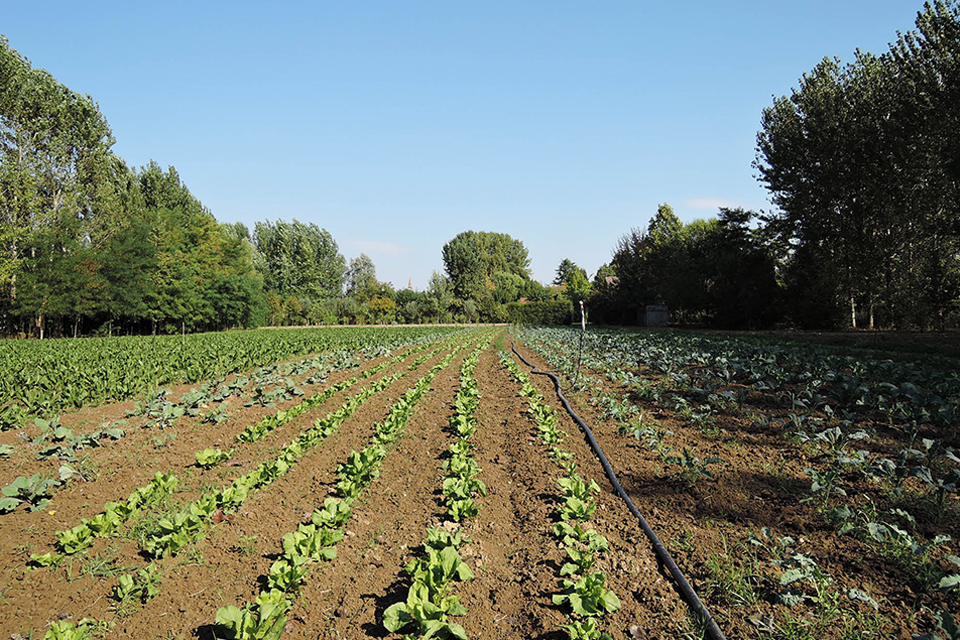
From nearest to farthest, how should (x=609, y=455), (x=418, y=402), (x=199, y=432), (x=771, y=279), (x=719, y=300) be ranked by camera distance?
(x=609, y=455) < (x=199, y=432) < (x=418, y=402) < (x=771, y=279) < (x=719, y=300)

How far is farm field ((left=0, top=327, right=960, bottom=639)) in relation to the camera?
9.15 ft

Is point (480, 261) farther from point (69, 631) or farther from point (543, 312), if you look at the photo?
point (69, 631)

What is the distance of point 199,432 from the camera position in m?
6.94

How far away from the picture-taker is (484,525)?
13.5ft

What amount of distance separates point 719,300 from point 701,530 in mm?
30297

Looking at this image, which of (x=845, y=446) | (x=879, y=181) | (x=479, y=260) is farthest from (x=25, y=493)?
(x=479, y=260)

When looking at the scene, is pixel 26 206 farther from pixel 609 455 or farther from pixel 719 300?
pixel 719 300

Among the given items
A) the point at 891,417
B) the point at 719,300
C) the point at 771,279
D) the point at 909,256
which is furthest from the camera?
the point at 719,300

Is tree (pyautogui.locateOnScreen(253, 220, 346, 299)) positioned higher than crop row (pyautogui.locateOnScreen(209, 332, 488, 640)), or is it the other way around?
tree (pyautogui.locateOnScreen(253, 220, 346, 299))

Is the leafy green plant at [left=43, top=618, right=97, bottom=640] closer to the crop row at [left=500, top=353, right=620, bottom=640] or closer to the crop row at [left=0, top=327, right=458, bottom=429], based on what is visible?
the crop row at [left=500, top=353, right=620, bottom=640]

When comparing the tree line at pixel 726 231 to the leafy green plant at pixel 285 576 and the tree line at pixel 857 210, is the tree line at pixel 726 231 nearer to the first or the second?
the tree line at pixel 857 210

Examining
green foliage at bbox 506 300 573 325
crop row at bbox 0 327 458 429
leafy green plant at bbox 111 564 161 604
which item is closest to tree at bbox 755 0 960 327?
leafy green plant at bbox 111 564 161 604

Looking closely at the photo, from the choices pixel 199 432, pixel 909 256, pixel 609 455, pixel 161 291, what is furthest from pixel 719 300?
pixel 161 291

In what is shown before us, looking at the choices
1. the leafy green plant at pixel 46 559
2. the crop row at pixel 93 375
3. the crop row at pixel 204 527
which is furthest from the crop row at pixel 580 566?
the crop row at pixel 93 375
